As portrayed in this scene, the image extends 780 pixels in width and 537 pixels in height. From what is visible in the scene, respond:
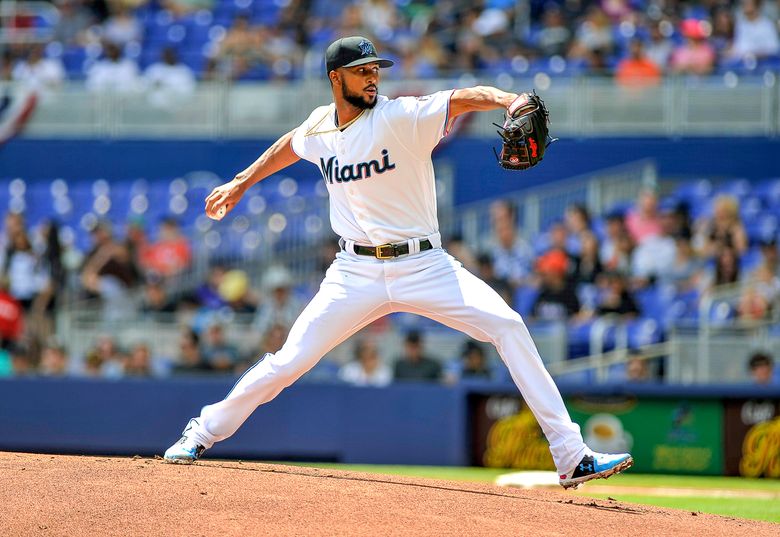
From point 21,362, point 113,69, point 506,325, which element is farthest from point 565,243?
point 506,325

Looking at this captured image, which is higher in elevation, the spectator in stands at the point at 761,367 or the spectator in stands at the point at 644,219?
the spectator in stands at the point at 644,219

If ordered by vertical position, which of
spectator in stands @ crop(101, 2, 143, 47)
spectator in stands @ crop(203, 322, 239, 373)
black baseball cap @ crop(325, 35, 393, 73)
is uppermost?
spectator in stands @ crop(101, 2, 143, 47)

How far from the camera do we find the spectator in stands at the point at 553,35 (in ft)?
56.6

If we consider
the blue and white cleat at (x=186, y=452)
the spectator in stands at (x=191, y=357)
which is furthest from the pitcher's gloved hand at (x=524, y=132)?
the spectator in stands at (x=191, y=357)

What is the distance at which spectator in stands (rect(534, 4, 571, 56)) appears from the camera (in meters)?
17.2

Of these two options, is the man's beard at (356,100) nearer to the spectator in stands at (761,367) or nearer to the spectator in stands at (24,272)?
the spectator in stands at (761,367)

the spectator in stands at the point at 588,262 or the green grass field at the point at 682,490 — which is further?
A: the spectator in stands at the point at 588,262

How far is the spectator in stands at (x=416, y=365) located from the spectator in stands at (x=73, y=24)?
894cm

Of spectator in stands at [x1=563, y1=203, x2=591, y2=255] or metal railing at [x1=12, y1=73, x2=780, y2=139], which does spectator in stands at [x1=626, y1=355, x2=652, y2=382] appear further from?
metal railing at [x1=12, y1=73, x2=780, y2=139]

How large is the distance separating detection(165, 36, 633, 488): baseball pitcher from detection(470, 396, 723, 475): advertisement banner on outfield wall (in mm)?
5844

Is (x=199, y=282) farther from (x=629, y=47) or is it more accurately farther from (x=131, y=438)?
(x=629, y=47)

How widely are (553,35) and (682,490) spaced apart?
850 centimetres

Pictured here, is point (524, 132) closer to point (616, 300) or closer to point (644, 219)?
point (616, 300)

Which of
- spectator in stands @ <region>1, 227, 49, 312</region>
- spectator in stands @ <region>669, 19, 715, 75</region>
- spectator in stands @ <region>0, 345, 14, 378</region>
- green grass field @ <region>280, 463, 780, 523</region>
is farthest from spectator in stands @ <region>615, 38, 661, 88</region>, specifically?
spectator in stands @ <region>0, 345, 14, 378</region>
